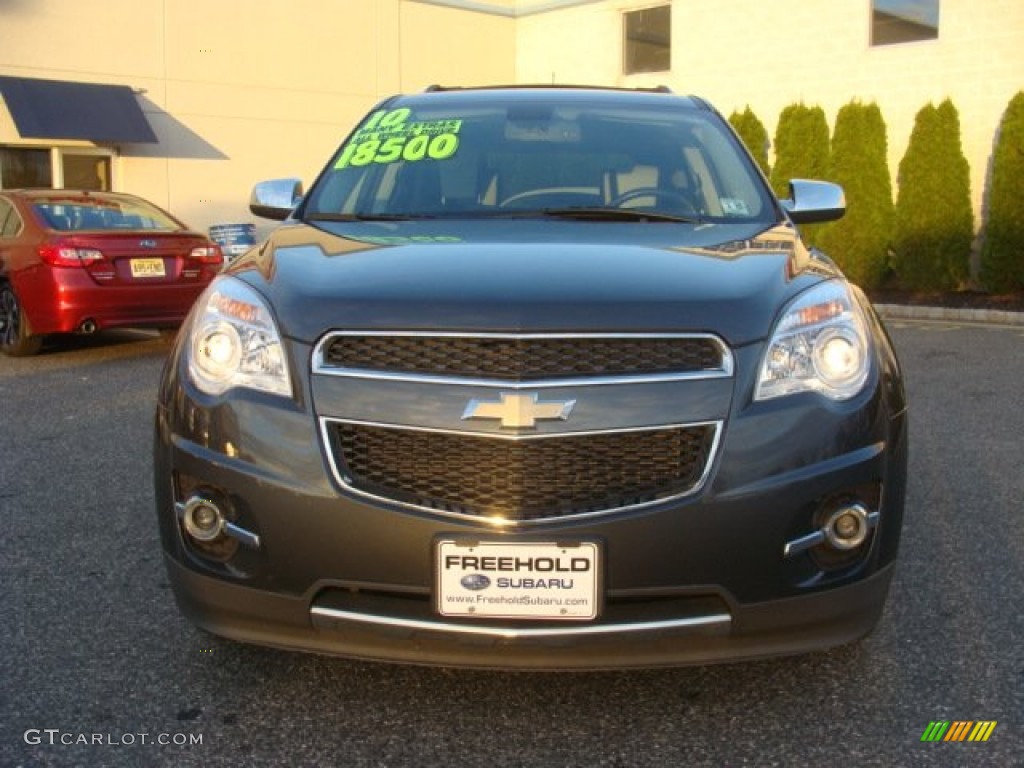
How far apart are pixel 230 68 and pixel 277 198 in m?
15.6

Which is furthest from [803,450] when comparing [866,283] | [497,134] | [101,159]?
[101,159]

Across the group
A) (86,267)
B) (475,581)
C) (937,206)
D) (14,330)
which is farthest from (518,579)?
(937,206)

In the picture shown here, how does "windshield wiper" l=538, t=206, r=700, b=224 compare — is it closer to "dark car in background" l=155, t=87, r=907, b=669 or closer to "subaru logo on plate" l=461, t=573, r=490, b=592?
"dark car in background" l=155, t=87, r=907, b=669

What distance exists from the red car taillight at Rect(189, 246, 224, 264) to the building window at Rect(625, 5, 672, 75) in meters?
12.3

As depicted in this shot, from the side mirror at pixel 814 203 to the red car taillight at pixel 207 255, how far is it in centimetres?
654

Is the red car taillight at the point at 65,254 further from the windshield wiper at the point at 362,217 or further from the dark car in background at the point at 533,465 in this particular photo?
the dark car in background at the point at 533,465

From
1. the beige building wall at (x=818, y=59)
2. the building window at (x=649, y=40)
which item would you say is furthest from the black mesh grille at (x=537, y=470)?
the building window at (x=649, y=40)

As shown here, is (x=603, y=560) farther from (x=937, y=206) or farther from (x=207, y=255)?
(x=937, y=206)

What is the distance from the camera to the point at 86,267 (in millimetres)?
8852

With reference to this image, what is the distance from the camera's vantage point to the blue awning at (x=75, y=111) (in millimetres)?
15328

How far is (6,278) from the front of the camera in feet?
30.7

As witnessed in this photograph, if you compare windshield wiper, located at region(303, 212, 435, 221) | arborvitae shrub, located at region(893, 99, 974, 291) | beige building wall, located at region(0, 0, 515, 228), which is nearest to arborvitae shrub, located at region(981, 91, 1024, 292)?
arborvitae shrub, located at region(893, 99, 974, 291)

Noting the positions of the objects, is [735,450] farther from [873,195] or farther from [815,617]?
[873,195]

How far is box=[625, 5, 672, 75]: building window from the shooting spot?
19844 mm
